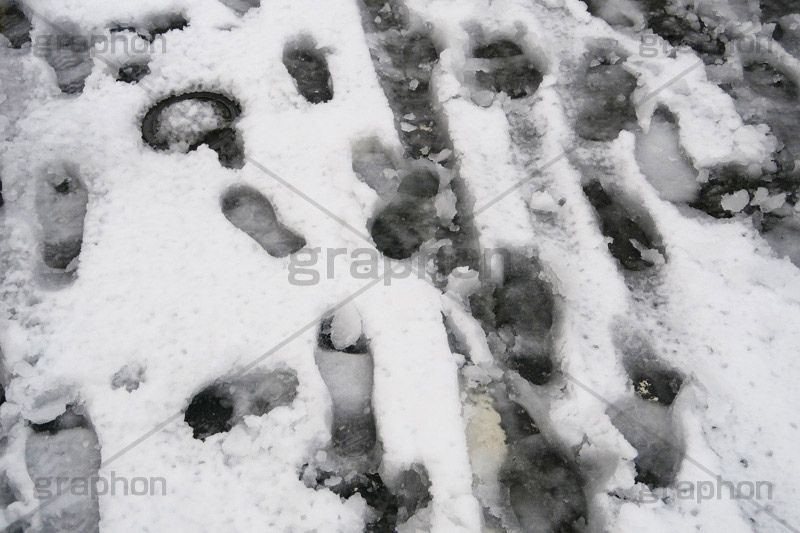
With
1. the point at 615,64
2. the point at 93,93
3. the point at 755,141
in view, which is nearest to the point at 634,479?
the point at 755,141

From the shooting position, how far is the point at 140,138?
88.4 inches

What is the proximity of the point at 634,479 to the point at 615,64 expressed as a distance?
183 cm

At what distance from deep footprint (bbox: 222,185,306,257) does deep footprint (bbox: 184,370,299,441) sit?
18.4 inches

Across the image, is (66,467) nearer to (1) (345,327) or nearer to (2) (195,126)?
(1) (345,327)

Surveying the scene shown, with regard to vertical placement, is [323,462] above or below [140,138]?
below

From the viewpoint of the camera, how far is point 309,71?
8.24 ft

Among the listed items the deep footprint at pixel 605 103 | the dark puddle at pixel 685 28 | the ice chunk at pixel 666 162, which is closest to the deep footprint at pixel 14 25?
the deep footprint at pixel 605 103

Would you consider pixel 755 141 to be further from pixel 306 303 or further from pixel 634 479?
pixel 306 303

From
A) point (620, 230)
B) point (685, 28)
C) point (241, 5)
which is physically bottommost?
point (620, 230)

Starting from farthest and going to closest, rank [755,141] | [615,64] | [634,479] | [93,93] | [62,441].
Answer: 1. [615,64]
2. [93,93]
3. [755,141]
4. [62,441]
5. [634,479]

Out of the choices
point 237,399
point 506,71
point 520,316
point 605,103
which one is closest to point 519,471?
point 520,316

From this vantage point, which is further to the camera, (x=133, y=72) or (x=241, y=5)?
(x=241, y=5)

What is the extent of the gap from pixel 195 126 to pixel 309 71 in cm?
58

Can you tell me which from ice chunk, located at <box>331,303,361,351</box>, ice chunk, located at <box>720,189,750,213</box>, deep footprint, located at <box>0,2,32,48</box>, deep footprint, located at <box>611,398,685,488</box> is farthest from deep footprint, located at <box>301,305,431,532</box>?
deep footprint, located at <box>0,2,32,48</box>
